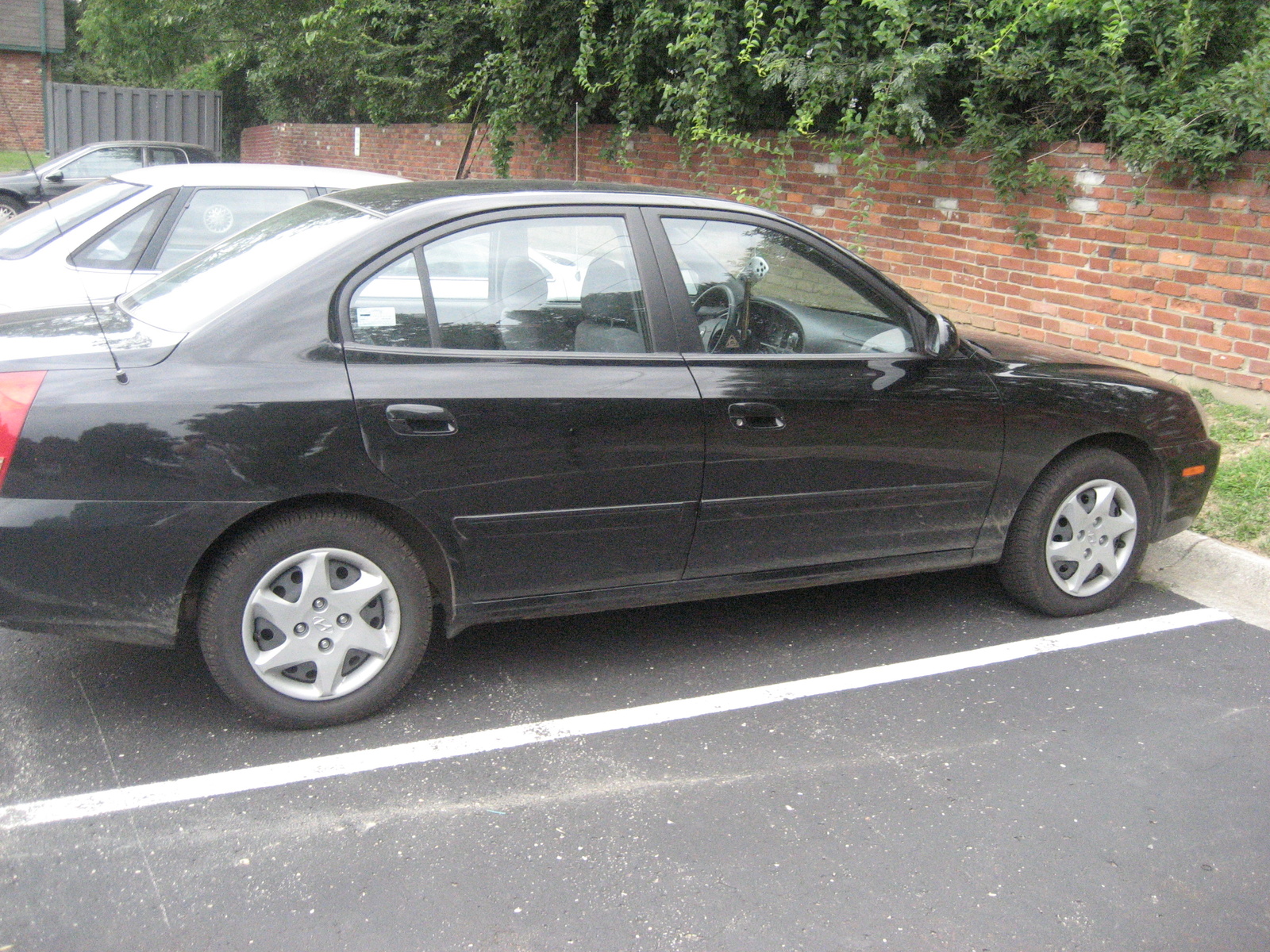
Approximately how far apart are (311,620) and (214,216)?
15.7ft

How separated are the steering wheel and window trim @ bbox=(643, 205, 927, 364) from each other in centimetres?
4

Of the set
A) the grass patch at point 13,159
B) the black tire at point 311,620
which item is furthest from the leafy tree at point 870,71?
the grass patch at point 13,159

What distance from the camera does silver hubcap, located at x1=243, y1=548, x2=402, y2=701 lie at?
11.3 feet

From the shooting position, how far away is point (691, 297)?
156 inches

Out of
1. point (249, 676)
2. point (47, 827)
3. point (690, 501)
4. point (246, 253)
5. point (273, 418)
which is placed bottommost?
point (47, 827)

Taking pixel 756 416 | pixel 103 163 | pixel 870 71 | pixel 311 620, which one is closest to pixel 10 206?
pixel 103 163

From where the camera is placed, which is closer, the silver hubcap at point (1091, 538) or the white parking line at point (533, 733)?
the white parking line at point (533, 733)

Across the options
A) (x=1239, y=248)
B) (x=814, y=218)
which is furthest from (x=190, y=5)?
(x=1239, y=248)

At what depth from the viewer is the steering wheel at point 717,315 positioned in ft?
13.0

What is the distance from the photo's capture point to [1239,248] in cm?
667

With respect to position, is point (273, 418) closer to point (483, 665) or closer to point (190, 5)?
point (483, 665)

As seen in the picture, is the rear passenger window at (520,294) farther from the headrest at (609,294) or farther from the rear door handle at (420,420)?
the rear door handle at (420,420)

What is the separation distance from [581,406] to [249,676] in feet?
4.17

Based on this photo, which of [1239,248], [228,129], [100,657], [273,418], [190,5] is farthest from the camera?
[228,129]
